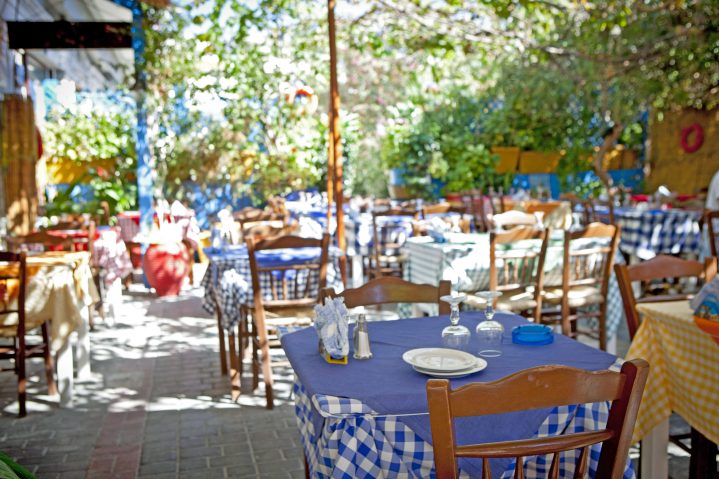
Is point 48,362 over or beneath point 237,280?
beneath

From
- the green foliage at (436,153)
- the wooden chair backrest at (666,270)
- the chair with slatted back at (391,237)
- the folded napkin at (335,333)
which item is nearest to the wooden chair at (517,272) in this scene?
the wooden chair backrest at (666,270)

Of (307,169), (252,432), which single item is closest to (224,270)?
(252,432)

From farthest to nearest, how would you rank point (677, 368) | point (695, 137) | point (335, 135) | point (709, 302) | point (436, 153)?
point (436, 153), point (695, 137), point (335, 135), point (677, 368), point (709, 302)

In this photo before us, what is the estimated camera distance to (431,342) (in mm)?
2543

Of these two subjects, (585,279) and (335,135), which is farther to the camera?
(335,135)

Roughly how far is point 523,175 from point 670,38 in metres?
6.14

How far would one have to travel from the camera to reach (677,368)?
277cm

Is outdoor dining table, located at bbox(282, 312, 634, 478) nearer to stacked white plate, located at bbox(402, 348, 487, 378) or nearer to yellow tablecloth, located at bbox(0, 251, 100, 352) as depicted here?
stacked white plate, located at bbox(402, 348, 487, 378)

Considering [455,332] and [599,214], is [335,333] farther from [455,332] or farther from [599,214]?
[599,214]

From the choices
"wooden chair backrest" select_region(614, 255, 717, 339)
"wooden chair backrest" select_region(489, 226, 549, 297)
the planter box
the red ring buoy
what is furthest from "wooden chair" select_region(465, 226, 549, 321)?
the planter box

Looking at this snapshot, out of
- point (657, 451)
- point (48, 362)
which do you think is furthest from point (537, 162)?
point (657, 451)

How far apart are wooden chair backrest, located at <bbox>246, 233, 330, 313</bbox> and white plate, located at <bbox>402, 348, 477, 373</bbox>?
2.11m

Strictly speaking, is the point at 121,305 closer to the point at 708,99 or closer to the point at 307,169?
the point at 307,169

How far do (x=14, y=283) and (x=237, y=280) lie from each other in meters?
1.34
